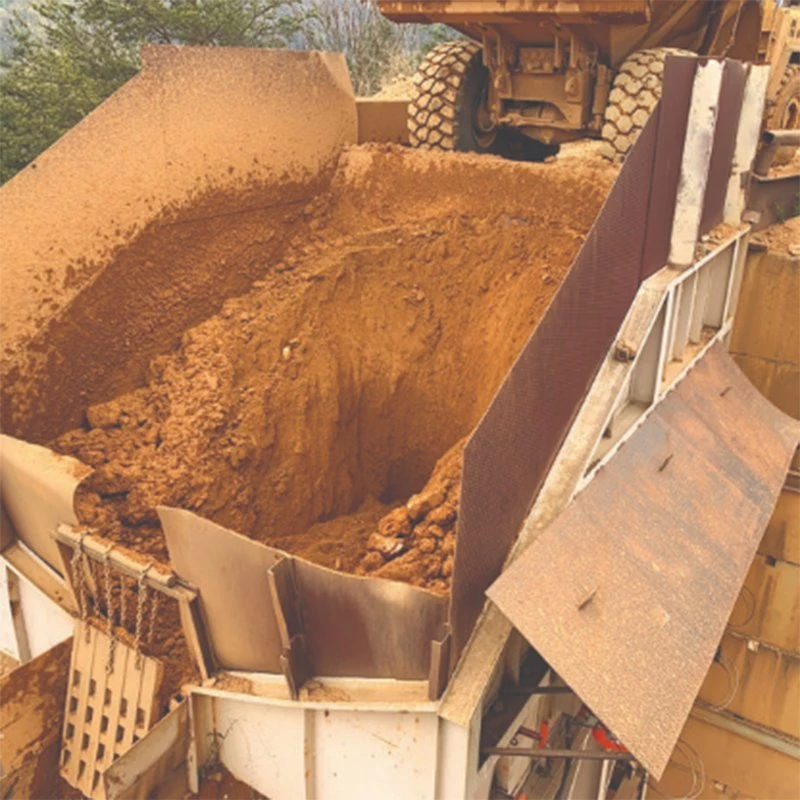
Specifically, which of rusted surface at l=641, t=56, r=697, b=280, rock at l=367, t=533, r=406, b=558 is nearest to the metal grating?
rock at l=367, t=533, r=406, b=558

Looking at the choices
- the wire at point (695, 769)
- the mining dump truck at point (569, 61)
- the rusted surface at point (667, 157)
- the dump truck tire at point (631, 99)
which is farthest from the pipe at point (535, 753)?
the dump truck tire at point (631, 99)

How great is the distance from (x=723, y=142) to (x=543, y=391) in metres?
1.94

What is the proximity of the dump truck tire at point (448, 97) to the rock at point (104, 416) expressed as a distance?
319cm

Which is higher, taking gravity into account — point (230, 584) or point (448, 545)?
point (230, 584)

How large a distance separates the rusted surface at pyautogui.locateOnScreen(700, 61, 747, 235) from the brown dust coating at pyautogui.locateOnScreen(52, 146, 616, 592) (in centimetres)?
67

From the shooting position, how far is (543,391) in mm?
2816

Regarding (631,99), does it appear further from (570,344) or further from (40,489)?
(40,489)

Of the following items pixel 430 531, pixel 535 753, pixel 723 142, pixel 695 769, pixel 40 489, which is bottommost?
pixel 695 769

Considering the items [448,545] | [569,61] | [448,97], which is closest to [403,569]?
[448,545]

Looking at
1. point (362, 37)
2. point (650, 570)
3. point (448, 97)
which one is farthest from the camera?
point (362, 37)

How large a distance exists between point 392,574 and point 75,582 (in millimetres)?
1341

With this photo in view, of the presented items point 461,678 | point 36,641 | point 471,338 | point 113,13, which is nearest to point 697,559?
point 461,678

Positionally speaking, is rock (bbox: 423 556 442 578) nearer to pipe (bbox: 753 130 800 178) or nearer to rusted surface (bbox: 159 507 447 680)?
rusted surface (bbox: 159 507 447 680)

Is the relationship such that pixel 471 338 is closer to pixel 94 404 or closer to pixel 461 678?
pixel 94 404
